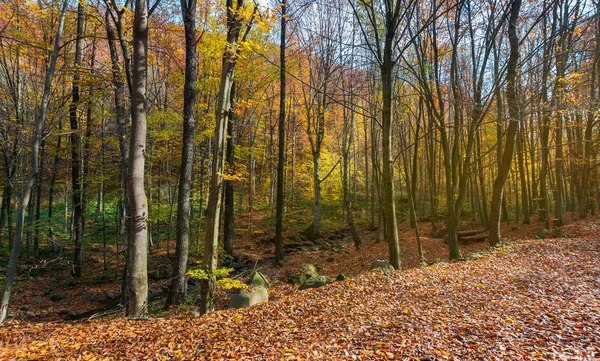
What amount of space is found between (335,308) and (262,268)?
7441mm

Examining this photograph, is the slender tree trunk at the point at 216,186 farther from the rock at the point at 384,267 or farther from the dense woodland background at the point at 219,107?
the rock at the point at 384,267

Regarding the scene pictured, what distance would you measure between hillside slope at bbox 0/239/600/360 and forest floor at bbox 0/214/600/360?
0.5 inches

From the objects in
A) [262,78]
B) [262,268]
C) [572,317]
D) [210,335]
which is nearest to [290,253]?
[262,268]

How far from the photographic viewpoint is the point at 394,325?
3.89 m

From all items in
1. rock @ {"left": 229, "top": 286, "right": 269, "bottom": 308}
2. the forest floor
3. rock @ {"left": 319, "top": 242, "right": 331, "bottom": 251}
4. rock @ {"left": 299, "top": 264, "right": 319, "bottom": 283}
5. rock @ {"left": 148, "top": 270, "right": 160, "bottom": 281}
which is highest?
the forest floor

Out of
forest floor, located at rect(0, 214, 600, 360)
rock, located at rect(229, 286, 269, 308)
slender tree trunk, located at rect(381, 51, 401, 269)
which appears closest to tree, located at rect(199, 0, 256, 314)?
forest floor, located at rect(0, 214, 600, 360)

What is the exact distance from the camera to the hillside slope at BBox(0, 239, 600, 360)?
3271 mm

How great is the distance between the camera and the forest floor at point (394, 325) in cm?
329

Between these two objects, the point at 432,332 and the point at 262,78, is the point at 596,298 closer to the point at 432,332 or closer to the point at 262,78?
the point at 432,332

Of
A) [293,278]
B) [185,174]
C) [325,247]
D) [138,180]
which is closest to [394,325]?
[138,180]

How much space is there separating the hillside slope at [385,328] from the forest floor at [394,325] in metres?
0.01

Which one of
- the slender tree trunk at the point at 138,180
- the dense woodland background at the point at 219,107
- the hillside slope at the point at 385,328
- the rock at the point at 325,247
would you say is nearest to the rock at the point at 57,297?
the dense woodland background at the point at 219,107

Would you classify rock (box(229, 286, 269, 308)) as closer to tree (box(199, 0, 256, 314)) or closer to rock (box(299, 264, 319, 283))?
tree (box(199, 0, 256, 314))

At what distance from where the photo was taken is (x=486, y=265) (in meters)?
6.91
